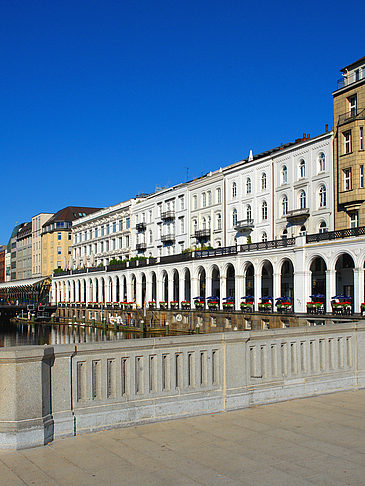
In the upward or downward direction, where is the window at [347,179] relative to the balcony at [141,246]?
upward

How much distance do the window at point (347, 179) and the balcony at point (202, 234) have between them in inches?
1116

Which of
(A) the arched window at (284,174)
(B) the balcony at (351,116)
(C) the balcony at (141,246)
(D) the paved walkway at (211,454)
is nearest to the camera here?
(D) the paved walkway at (211,454)

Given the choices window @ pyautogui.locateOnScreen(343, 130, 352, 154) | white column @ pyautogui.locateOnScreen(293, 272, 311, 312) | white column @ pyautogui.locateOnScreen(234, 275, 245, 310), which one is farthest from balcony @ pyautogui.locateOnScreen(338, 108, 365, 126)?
white column @ pyautogui.locateOnScreen(234, 275, 245, 310)

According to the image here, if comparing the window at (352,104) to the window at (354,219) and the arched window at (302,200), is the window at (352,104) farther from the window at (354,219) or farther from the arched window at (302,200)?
the arched window at (302,200)

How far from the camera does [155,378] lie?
9422 mm

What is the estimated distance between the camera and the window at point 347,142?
54.7 m

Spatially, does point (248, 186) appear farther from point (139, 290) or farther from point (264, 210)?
point (139, 290)

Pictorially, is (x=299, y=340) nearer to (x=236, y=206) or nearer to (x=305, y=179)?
(x=305, y=179)

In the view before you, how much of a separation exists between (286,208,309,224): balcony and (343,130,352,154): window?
8353mm

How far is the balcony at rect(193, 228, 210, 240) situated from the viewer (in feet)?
265

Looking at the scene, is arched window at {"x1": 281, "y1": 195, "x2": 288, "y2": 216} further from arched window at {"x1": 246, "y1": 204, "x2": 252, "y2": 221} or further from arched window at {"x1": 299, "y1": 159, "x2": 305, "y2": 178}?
arched window at {"x1": 246, "y1": 204, "x2": 252, "y2": 221}

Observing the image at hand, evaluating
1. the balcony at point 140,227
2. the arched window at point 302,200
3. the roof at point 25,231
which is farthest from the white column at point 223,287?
the roof at point 25,231

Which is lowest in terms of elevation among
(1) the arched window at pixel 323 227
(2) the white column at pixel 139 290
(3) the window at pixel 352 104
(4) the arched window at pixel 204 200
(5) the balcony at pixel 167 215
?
(2) the white column at pixel 139 290

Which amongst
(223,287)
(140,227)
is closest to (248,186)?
(223,287)
